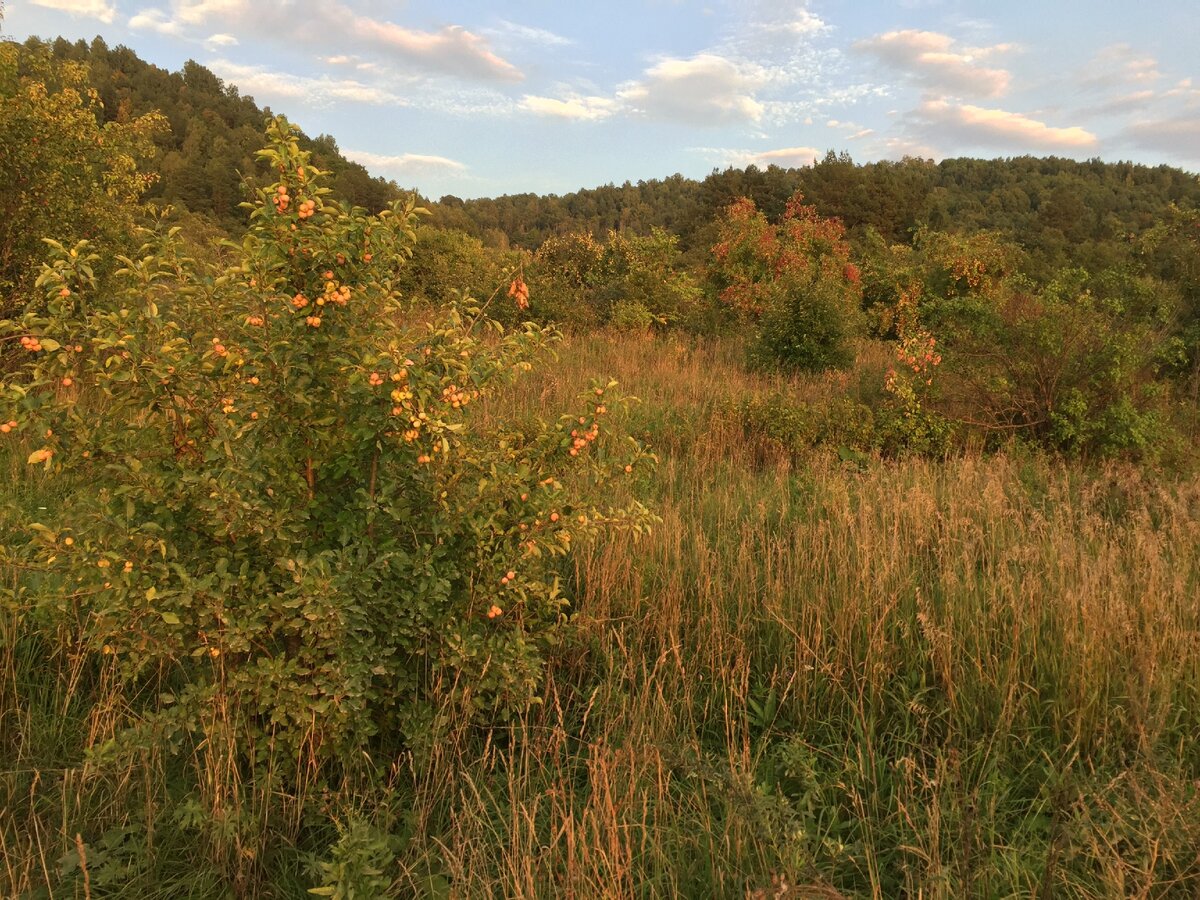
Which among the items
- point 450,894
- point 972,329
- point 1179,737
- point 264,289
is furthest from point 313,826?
point 972,329

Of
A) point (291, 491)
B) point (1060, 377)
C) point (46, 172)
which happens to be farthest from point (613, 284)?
point (291, 491)

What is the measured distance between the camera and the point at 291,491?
2.47m

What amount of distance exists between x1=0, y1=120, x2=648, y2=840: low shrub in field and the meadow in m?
0.25

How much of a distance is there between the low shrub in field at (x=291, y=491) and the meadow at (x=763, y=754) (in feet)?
0.82

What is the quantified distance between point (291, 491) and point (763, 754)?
6.65 ft

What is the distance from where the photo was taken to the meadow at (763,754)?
6.59ft

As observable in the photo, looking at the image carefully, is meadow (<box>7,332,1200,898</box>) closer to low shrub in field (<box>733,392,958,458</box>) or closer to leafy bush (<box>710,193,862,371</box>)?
low shrub in field (<box>733,392,958,458</box>)

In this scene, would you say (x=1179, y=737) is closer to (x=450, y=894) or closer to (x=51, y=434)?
(x=450, y=894)

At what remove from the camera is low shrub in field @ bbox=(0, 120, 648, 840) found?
7.25ft

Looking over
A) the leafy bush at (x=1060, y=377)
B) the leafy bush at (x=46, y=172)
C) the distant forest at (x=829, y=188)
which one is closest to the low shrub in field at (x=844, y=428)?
the leafy bush at (x=1060, y=377)

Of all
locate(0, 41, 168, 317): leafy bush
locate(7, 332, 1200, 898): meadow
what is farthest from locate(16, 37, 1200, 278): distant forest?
locate(7, 332, 1200, 898): meadow

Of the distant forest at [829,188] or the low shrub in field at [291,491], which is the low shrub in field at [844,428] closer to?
the low shrub in field at [291,491]

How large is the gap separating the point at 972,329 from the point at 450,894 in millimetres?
8010

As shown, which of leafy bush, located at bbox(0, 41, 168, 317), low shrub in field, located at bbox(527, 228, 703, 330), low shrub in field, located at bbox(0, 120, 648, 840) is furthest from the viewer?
low shrub in field, located at bbox(527, 228, 703, 330)
